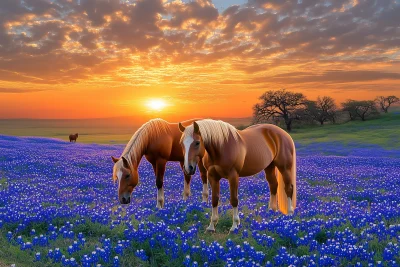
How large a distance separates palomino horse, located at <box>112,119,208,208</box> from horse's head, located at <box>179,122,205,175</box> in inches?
83.4

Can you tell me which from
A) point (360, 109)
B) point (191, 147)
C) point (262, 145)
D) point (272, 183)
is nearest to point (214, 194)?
point (191, 147)

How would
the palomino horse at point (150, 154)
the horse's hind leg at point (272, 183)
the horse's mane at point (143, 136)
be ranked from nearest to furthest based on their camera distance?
the palomino horse at point (150, 154), the horse's mane at point (143, 136), the horse's hind leg at point (272, 183)

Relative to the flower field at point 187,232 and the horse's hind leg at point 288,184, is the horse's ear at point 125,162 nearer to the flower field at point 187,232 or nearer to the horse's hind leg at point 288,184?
the flower field at point 187,232

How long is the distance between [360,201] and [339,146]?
36.8 metres

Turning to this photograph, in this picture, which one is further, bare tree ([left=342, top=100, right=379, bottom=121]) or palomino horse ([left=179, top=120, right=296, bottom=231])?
bare tree ([left=342, top=100, right=379, bottom=121])

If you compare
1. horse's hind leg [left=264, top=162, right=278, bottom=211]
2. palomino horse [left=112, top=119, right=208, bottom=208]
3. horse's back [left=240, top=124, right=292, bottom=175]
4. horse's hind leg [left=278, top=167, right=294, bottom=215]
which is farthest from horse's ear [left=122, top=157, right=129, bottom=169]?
horse's hind leg [left=278, top=167, right=294, bottom=215]

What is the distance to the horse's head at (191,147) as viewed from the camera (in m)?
7.34

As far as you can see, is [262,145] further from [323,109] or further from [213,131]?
[323,109]

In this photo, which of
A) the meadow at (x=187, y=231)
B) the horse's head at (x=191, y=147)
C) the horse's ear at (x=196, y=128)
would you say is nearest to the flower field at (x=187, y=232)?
→ the meadow at (x=187, y=231)

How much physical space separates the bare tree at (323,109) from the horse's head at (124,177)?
265 ft

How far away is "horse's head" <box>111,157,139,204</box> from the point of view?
880 centimetres

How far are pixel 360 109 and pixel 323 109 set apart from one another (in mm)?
11168

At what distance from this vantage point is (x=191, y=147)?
742 cm

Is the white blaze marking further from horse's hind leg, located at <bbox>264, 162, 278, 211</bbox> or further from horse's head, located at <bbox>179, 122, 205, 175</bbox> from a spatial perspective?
horse's hind leg, located at <bbox>264, 162, 278, 211</bbox>
